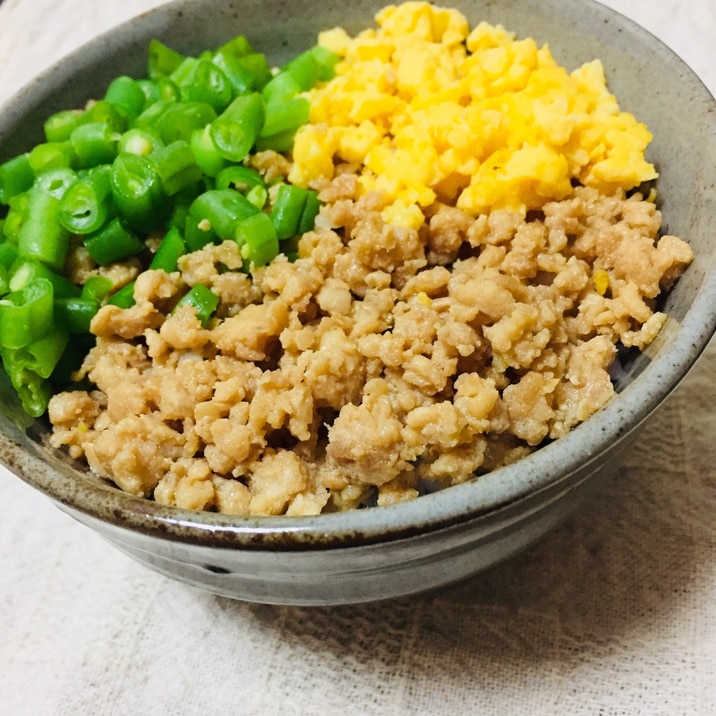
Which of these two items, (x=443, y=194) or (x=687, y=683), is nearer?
(x=687, y=683)

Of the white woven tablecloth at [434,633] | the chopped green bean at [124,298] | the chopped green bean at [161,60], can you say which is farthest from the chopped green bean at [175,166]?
the white woven tablecloth at [434,633]

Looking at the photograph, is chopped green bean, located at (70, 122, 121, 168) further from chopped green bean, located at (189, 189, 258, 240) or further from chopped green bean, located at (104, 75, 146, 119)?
chopped green bean, located at (189, 189, 258, 240)

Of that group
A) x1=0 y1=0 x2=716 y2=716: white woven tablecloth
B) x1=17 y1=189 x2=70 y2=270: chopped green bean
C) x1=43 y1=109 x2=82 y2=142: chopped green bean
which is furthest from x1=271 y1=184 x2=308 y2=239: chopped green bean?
x1=0 y1=0 x2=716 y2=716: white woven tablecloth

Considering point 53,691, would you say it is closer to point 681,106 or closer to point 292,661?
point 292,661

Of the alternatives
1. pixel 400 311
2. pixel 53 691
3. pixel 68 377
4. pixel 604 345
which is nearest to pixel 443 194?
pixel 400 311

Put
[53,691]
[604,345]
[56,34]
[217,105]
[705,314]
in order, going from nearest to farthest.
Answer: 1. [705,314]
2. [604,345]
3. [53,691]
4. [217,105]
5. [56,34]

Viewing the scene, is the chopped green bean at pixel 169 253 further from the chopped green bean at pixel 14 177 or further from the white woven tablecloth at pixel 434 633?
the white woven tablecloth at pixel 434 633

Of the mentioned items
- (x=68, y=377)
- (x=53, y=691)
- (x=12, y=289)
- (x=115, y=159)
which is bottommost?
(x=53, y=691)
